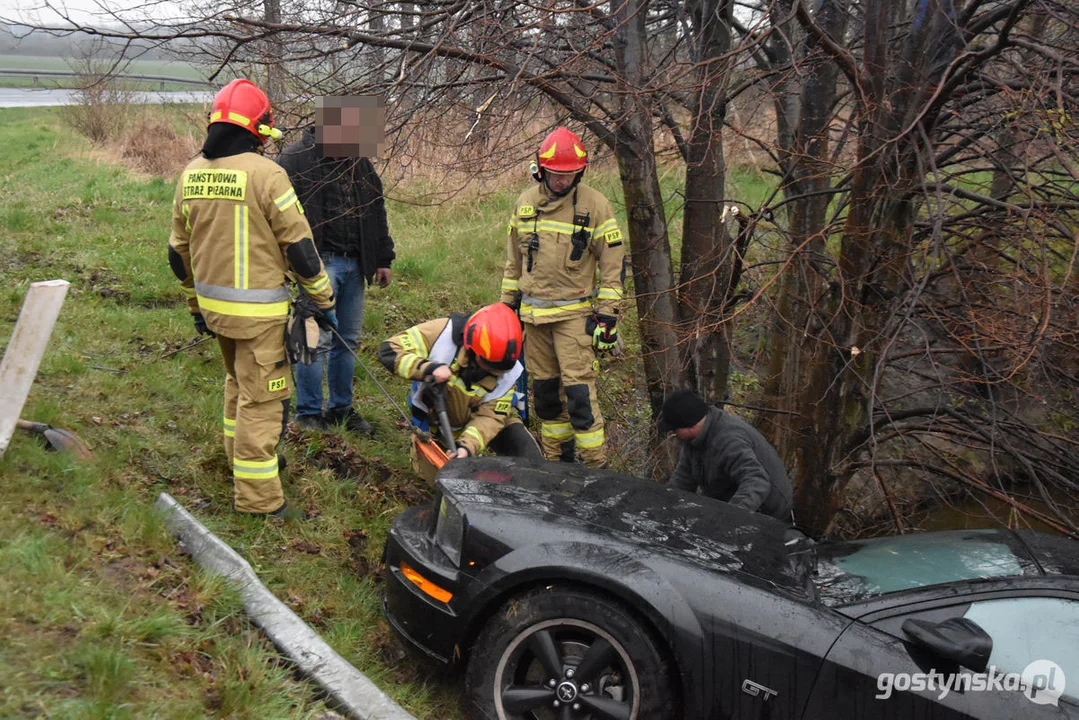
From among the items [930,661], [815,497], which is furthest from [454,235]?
[930,661]

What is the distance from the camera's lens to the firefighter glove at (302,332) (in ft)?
13.6

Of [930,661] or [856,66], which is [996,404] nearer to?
[856,66]

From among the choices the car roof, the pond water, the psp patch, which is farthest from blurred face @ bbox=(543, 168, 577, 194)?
the pond water

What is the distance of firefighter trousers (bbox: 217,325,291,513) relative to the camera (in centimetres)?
400

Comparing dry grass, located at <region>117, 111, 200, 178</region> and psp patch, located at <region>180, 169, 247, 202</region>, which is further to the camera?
dry grass, located at <region>117, 111, 200, 178</region>

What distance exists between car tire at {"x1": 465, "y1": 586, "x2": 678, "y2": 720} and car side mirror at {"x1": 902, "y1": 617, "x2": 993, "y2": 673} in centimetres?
83

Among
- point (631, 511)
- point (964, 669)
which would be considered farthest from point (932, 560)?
point (631, 511)

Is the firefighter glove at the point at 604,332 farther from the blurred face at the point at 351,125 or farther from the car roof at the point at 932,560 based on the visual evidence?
the car roof at the point at 932,560

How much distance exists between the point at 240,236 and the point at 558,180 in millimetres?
1990

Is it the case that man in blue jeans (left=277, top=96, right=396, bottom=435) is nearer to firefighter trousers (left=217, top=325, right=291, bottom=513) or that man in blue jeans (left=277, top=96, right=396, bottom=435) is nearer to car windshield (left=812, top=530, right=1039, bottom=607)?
firefighter trousers (left=217, top=325, right=291, bottom=513)

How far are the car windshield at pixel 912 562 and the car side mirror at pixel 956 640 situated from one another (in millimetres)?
266

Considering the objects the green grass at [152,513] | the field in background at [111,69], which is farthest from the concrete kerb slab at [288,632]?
the field in background at [111,69]

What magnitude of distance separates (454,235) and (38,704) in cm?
799

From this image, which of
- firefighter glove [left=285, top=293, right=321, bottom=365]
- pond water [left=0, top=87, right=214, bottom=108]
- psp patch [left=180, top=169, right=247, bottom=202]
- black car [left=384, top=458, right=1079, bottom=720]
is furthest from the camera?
pond water [left=0, top=87, right=214, bottom=108]
